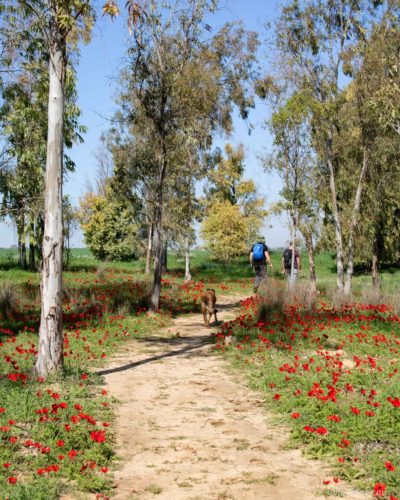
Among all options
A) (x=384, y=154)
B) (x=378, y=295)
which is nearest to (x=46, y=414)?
(x=378, y=295)

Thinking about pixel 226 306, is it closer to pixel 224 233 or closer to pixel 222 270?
pixel 222 270

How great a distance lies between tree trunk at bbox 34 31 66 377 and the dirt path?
110 cm

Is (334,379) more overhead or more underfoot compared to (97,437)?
more overhead

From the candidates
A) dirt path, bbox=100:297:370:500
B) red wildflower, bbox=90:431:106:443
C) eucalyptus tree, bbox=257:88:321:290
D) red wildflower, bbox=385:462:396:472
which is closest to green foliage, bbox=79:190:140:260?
eucalyptus tree, bbox=257:88:321:290

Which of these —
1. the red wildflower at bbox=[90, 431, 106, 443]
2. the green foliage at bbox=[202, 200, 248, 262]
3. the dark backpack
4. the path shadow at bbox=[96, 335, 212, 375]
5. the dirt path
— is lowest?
the dirt path

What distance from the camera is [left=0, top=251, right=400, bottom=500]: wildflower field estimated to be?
536cm

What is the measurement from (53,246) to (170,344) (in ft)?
15.7

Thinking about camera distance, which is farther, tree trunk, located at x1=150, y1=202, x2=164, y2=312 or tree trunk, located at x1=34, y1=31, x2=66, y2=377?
tree trunk, located at x1=150, y1=202, x2=164, y2=312

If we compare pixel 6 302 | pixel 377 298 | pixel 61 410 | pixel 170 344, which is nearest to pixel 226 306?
pixel 377 298

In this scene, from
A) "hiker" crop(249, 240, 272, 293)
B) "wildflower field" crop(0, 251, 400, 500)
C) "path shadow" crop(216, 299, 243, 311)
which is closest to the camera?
"wildflower field" crop(0, 251, 400, 500)

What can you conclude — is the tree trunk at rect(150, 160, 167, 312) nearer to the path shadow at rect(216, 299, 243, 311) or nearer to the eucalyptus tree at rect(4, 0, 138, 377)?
the path shadow at rect(216, 299, 243, 311)

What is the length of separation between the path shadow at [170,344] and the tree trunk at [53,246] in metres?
1.28

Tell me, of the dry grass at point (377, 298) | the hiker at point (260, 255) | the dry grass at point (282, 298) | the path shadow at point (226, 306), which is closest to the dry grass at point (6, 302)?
the dry grass at point (282, 298)

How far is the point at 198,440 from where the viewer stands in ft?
21.0
